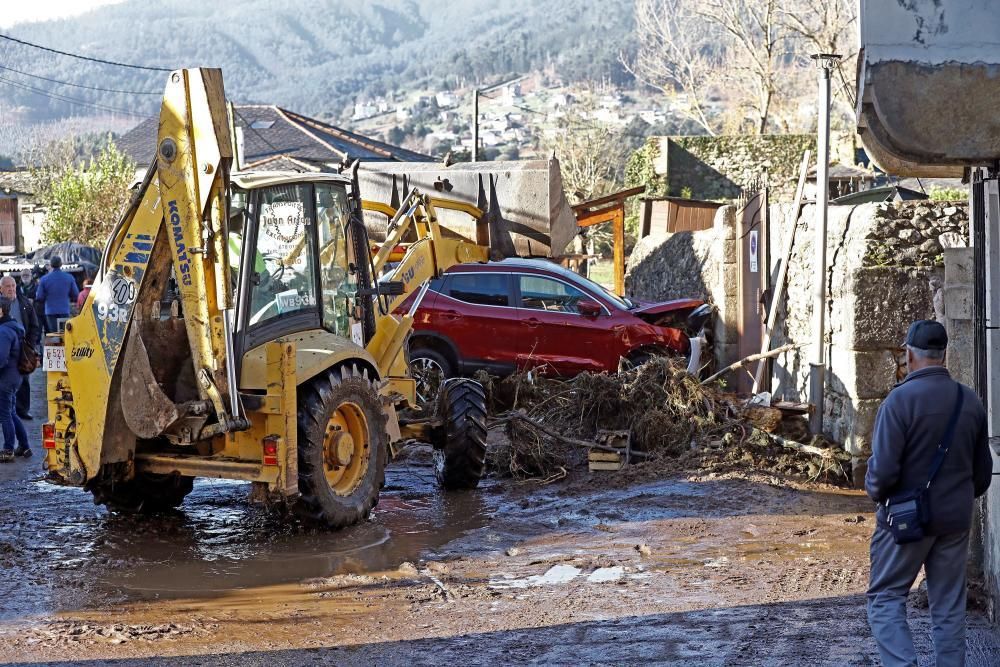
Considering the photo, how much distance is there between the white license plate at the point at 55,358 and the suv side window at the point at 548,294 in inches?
280

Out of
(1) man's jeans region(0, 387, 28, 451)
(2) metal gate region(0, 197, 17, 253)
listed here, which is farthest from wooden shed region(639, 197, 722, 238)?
(2) metal gate region(0, 197, 17, 253)

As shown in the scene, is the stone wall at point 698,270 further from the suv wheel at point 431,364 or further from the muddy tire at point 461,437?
the muddy tire at point 461,437

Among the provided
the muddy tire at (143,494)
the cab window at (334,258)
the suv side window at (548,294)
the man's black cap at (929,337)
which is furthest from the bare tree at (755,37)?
the man's black cap at (929,337)

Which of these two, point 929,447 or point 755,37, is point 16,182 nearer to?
point 755,37

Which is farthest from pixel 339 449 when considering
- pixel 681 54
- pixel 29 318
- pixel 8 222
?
pixel 681 54

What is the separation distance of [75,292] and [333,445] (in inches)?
473

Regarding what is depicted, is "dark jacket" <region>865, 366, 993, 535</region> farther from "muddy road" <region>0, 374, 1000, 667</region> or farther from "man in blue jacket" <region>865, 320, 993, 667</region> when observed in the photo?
"muddy road" <region>0, 374, 1000, 667</region>

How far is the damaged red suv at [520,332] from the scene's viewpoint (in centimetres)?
1438

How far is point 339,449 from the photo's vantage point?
8.86 metres

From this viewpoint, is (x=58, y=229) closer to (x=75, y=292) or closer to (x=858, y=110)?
(x=75, y=292)

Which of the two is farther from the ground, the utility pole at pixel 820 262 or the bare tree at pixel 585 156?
the bare tree at pixel 585 156

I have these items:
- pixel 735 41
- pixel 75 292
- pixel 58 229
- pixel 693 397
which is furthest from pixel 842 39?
pixel 693 397

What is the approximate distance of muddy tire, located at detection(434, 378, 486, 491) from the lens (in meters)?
10.4

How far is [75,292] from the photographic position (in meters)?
19.3
